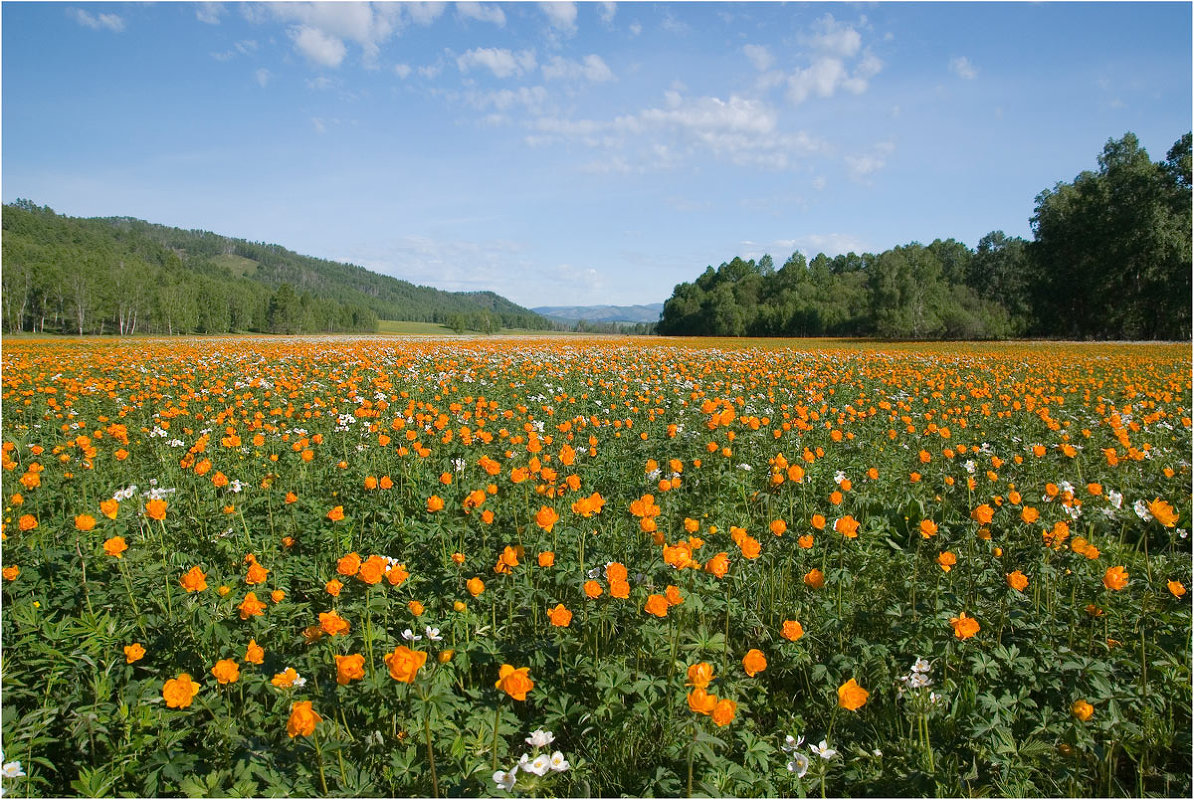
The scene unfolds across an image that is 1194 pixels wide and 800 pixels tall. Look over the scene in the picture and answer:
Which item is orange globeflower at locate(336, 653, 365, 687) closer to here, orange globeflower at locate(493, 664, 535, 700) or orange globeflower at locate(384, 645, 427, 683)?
orange globeflower at locate(384, 645, 427, 683)

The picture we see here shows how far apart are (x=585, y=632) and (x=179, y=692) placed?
5.11 feet

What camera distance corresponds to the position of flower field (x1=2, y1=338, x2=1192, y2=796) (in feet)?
6.68

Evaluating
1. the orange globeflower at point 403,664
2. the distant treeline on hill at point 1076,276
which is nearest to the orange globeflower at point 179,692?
the orange globeflower at point 403,664

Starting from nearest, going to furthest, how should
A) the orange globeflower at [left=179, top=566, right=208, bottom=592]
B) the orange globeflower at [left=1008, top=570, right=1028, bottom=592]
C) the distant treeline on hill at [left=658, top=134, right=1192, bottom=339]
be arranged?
the orange globeflower at [left=179, top=566, right=208, bottom=592] < the orange globeflower at [left=1008, top=570, right=1028, bottom=592] < the distant treeline on hill at [left=658, top=134, right=1192, bottom=339]

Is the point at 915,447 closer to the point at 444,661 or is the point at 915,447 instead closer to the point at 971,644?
the point at 971,644

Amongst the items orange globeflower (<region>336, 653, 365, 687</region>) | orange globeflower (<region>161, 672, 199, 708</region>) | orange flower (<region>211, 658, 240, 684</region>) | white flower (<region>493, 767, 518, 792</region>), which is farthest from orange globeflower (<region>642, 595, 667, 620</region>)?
orange globeflower (<region>161, 672, 199, 708</region>)

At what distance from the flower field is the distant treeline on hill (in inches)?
1527

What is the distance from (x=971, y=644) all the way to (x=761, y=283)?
86.9 m

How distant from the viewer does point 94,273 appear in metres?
63.8

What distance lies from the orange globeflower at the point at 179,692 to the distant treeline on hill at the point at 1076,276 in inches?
1752

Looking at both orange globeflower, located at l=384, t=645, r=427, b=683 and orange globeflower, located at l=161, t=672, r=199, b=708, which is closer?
orange globeflower, located at l=384, t=645, r=427, b=683

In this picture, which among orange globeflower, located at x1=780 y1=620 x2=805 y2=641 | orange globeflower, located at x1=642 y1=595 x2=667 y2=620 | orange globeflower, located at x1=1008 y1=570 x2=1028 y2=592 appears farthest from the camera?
orange globeflower, located at x1=1008 y1=570 x2=1028 y2=592

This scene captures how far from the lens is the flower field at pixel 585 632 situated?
2.04 meters

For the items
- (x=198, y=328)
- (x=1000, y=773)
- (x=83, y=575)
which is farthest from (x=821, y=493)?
(x=198, y=328)
